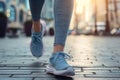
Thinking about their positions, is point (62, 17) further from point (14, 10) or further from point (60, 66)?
point (14, 10)

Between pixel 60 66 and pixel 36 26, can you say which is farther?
pixel 36 26

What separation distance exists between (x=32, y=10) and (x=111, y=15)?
1127 cm

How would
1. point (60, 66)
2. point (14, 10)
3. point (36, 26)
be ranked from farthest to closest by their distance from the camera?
point (14, 10) → point (36, 26) → point (60, 66)

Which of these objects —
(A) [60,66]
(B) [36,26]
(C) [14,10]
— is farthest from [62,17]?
(C) [14,10]

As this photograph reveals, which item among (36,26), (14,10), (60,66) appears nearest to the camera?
(60,66)

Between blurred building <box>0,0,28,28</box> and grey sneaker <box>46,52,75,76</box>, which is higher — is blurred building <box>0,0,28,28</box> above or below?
below

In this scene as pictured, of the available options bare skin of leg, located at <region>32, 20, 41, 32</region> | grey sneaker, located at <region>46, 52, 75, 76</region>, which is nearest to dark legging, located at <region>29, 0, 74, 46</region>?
grey sneaker, located at <region>46, 52, 75, 76</region>

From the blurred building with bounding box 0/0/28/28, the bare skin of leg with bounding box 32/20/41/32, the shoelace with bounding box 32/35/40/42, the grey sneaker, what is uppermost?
the bare skin of leg with bounding box 32/20/41/32

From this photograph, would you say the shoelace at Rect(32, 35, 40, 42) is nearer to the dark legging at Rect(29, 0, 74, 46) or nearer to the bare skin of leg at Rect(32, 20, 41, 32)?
the bare skin of leg at Rect(32, 20, 41, 32)

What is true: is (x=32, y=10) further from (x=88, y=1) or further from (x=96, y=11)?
(x=88, y=1)

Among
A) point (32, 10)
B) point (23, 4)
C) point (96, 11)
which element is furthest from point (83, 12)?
point (32, 10)

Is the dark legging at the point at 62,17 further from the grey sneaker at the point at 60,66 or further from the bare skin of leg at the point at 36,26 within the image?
the bare skin of leg at the point at 36,26

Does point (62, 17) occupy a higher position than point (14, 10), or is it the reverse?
point (62, 17)

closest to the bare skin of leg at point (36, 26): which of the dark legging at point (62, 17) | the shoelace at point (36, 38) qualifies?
the shoelace at point (36, 38)
